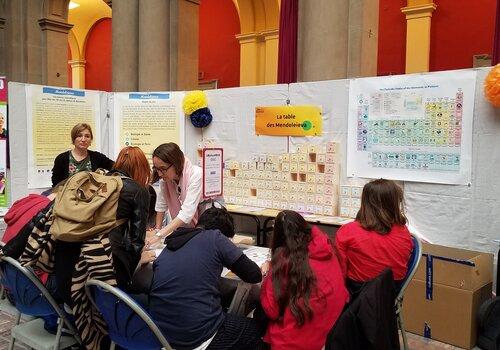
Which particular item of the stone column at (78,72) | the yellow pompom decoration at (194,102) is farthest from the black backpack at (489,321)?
the stone column at (78,72)

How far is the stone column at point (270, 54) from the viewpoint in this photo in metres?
9.72

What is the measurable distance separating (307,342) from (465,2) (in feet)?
24.5

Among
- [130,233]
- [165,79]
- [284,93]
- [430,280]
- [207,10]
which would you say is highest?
[207,10]

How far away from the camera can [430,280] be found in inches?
119

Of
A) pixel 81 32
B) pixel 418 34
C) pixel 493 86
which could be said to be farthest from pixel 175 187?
pixel 81 32

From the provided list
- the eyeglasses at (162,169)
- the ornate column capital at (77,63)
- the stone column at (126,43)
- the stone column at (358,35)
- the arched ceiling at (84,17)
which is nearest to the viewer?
the eyeglasses at (162,169)

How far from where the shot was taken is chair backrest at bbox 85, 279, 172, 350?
1766 millimetres

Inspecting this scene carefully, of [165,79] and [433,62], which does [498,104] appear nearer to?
[165,79]

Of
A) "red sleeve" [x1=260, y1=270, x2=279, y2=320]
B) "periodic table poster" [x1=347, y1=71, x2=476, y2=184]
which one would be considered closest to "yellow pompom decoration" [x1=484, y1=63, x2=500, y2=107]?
"periodic table poster" [x1=347, y1=71, x2=476, y2=184]

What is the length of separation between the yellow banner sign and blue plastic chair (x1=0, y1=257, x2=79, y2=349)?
8.13ft

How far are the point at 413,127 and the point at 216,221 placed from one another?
1878 millimetres

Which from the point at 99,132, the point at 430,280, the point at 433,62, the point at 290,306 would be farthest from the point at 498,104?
the point at 433,62

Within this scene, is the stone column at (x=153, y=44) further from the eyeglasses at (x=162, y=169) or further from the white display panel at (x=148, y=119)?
the eyeglasses at (x=162, y=169)

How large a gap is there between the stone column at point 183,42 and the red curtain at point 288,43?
145 centimetres
